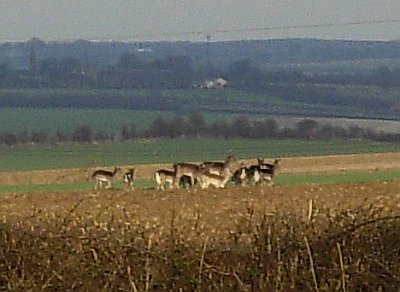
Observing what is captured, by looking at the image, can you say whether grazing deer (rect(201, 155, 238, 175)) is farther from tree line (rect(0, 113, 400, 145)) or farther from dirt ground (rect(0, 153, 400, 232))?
tree line (rect(0, 113, 400, 145))

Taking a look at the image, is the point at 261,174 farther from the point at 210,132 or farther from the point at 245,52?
the point at 245,52

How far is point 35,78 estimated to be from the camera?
80188 mm

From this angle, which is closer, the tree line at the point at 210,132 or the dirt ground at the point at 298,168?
the dirt ground at the point at 298,168

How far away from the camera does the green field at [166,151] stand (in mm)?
46750

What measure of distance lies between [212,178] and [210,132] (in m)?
30.9

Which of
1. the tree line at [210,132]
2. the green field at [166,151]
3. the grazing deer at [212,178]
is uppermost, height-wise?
the grazing deer at [212,178]

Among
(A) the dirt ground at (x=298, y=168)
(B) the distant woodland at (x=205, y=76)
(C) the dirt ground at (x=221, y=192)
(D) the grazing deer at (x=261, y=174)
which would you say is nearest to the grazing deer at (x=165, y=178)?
(D) the grazing deer at (x=261, y=174)

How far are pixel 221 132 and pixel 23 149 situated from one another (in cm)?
890

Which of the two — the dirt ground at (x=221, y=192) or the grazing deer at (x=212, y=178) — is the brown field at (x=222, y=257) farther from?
the grazing deer at (x=212, y=178)

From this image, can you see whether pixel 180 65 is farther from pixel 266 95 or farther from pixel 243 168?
pixel 243 168

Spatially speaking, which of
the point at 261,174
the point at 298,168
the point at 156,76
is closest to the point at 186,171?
the point at 261,174

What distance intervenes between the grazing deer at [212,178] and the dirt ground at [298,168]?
6350 millimetres

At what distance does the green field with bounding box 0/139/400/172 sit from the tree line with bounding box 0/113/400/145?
3.04 feet

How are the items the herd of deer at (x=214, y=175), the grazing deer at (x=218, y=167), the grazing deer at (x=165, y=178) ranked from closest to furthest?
the herd of deer at (x=214, y=175) < the grazing deer at (x=218, y=167) < the grazing deer at (x=165, y=178)
